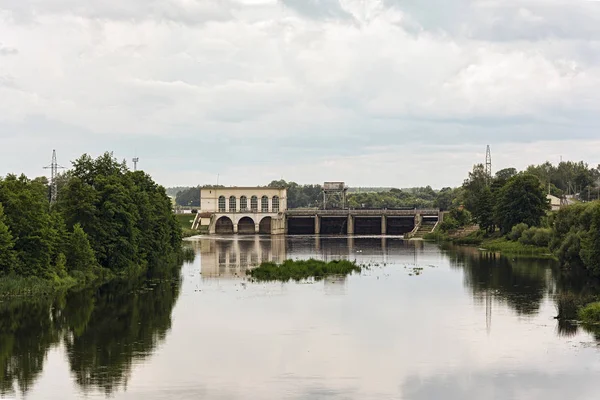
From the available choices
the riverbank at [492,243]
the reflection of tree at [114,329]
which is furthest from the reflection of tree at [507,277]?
the reflection of tree at [114,329]

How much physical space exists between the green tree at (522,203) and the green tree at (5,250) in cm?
6876

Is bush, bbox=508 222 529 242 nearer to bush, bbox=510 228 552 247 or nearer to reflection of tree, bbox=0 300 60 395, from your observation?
bush, bbox=510 228 552 247

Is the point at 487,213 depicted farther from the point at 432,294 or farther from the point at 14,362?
the point at 14,362

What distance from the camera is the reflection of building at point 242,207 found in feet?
593

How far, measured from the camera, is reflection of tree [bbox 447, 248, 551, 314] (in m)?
64.4

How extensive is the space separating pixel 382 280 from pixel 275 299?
16.3m

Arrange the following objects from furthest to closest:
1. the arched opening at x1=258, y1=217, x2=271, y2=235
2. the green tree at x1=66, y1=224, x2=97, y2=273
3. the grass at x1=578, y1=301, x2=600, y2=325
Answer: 1. the arched opening at x1=258, y1=217, x2=271, y2=235
2. the green tree at x1=66, y1=224, x2=97, y2=273
3. the grass at x1=578, y1=301, x2=600, y2=325

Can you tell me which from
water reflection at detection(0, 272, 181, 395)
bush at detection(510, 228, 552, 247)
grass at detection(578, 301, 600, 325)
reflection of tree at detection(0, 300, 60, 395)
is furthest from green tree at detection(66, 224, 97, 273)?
bush at detection(510, 228, 552, 247)

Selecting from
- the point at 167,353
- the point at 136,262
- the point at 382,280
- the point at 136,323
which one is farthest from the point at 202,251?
the point at 167,353

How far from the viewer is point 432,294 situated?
225ft

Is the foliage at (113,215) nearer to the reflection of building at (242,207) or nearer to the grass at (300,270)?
the grass at (300,270)

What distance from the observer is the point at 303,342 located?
48.4 metres

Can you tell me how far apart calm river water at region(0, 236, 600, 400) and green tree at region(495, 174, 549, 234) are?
4005 centimetres

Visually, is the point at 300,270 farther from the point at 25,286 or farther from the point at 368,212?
the point at 368,212
